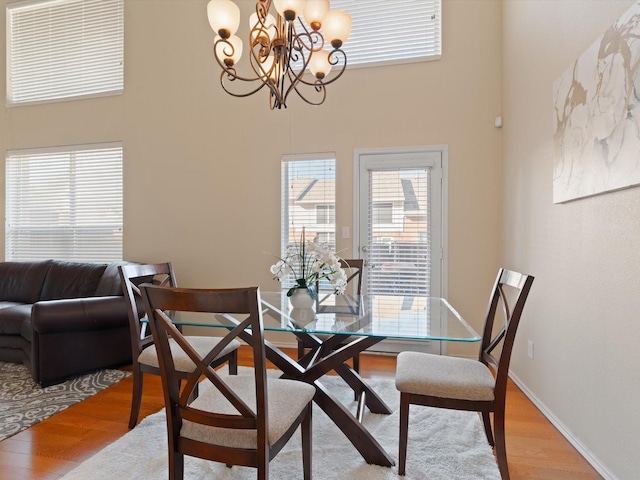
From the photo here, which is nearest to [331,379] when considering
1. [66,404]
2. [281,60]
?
[66,404]

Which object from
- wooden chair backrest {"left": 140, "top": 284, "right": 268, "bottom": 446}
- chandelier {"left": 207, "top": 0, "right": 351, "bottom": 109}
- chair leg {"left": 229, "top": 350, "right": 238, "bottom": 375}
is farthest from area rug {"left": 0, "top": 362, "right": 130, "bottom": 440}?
chandelier {"left": 207, "top": 0, "right": 351, "bottom": 109}

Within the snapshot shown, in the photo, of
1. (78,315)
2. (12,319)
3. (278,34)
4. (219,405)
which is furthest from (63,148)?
(219,405)

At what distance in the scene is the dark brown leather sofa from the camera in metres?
2.82

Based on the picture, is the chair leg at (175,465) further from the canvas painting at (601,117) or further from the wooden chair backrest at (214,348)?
the canvas painting at (601,117)

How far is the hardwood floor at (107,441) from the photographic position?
183 cm

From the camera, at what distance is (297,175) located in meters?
3.84

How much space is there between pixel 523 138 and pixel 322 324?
228 centimetres

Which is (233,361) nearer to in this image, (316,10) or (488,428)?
(488,428)

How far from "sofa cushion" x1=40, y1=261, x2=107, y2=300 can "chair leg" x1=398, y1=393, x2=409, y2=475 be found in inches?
Answer: 133

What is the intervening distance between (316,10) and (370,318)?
172 cm

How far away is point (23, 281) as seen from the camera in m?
3.98

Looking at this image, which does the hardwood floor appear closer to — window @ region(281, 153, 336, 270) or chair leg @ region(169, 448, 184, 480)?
chair leg @ region(169, 448, 184, 480)

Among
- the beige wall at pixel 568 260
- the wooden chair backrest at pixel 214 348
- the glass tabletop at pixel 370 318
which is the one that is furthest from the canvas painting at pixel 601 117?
the wooden chair backrest at pixel 214 348

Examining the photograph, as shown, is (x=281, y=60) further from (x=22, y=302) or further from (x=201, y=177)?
(x=22, y=302)
